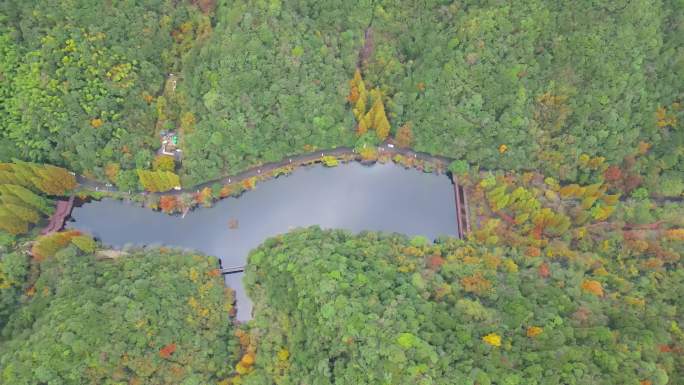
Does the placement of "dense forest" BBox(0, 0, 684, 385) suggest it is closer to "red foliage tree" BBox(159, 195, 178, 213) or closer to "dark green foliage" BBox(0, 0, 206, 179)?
"dark green foliage" BBox(0, 0, 206, 179)

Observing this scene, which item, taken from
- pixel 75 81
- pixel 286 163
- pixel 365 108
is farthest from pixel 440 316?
pixel 75 81

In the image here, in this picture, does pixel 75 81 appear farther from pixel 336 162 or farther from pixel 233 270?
pixel 336 162

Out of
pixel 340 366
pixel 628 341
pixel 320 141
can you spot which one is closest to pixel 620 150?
pixel 628 341

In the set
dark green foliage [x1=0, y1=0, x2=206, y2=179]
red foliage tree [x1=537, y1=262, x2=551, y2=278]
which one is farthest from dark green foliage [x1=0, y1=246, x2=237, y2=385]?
red foliage tree [x1=537, y1=262, x2=551, y2=278]

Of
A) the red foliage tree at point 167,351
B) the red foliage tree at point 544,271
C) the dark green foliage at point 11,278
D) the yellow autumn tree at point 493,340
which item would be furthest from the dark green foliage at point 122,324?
the red foliage tree at point 544,271

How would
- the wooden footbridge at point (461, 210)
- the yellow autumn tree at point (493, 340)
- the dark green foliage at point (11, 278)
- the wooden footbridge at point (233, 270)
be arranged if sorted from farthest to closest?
1. the wooden footbridge at point (461, 210)
2. the wooden footbridge at point (233, 270)
3. the dark green foliage at point (11, 278)
4. the yellow autumn tree at point (493, 340)

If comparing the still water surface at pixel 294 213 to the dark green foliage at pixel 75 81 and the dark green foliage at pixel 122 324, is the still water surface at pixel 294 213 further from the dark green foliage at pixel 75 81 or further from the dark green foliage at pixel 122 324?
the dark green foliage at pixel 75 81
